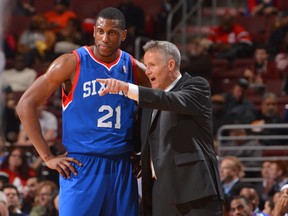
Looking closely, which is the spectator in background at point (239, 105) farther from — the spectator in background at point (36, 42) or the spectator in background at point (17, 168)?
the spectator in background at point (36, 42)

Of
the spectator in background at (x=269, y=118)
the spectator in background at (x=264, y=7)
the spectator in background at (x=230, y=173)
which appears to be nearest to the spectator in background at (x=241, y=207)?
the spectator in background at (x=230, y=173)

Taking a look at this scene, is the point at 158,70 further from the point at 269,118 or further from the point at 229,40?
the point at 229,40

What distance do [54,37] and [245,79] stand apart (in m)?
3.92

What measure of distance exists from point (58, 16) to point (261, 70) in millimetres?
4483

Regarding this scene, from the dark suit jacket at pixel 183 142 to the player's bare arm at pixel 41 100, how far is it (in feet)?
2.09

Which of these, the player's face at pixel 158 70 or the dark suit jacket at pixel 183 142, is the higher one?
the player's face at pixel 158 70

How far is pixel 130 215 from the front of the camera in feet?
20.2

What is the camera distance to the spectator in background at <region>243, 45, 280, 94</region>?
14414 millimetres

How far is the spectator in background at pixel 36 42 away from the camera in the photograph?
1614 cm

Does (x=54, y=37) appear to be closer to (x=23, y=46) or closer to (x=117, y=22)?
(x=23, y=46)

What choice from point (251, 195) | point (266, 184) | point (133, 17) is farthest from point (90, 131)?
point (133, 17)

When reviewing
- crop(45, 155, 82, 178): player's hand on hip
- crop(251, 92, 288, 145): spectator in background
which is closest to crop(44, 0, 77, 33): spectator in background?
crop(251, 92, 288, 145): spectator in background

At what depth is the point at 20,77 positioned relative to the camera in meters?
15.2

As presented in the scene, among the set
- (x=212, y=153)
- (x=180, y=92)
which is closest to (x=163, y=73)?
(x=180, y=92)
